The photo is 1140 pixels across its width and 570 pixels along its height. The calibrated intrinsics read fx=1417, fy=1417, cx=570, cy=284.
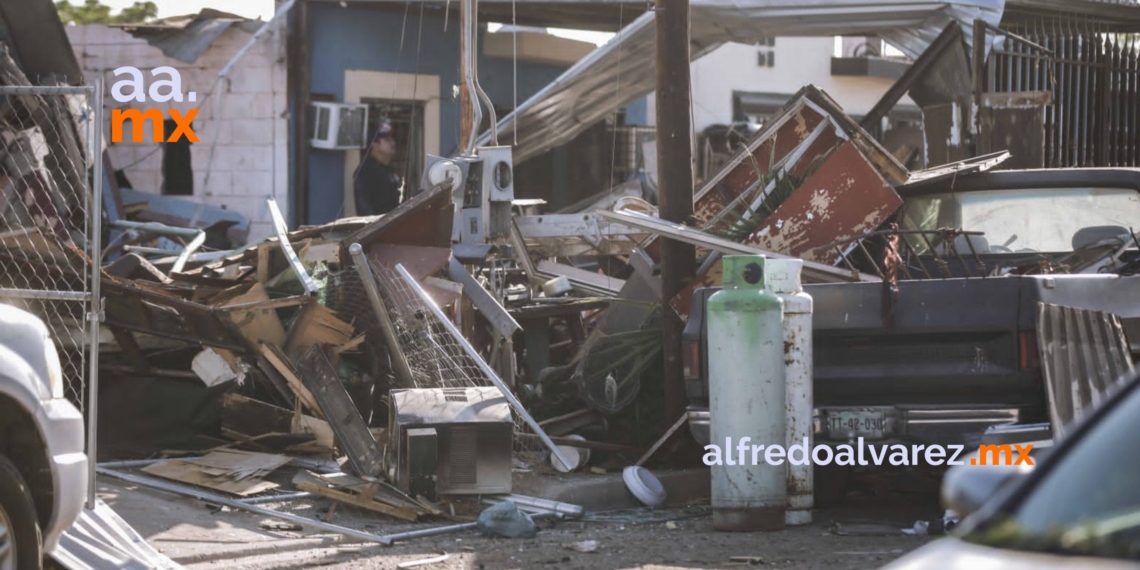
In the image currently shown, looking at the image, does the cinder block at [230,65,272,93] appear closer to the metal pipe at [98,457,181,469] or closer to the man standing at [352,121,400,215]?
the man standing at [352,121,400,215]

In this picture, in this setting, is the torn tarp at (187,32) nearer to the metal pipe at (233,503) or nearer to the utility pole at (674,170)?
the utility pole at (674,170)

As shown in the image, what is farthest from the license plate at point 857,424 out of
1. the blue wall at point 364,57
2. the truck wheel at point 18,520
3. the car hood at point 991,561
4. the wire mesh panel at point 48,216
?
the blue wall at point 364,57

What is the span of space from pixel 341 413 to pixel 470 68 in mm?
4445

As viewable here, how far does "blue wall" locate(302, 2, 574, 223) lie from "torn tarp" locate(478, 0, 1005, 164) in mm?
1824

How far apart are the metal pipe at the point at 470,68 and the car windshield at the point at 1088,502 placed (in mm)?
9181

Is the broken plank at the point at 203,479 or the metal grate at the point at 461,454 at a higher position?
the metal grate at the point at 461,454

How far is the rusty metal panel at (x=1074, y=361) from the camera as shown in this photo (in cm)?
673

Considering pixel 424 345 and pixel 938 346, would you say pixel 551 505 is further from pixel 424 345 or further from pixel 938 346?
pixel 938 346

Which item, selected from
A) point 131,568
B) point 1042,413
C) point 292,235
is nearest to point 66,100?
point 292,235

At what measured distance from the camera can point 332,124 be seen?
17188 millimetres

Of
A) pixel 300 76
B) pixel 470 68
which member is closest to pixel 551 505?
pixel 470 68

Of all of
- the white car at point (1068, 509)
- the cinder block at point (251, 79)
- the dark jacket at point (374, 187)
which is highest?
the cinder block at point (251, 79)

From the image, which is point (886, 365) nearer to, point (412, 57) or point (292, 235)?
→ point (292, 235)

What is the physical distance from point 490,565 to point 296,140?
11.4m
